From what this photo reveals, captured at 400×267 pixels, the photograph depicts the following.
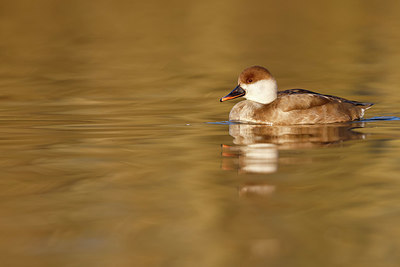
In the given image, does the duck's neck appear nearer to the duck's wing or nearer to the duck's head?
the duck's head

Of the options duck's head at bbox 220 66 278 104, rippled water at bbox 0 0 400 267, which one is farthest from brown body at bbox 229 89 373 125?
rippled water at bbox 0 0 400 267

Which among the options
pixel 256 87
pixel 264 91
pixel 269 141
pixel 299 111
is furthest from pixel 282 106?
pixel 269 141

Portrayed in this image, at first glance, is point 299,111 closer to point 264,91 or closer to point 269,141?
point 264,91

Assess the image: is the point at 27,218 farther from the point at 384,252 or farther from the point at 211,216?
the point at 384,252

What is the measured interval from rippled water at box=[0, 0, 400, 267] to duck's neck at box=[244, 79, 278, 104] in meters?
0.71

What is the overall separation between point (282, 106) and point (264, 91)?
1.73 ft

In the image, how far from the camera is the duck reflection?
7.96m

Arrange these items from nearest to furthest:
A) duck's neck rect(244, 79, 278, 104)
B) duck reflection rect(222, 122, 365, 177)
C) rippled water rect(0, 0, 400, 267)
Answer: rippled water rect(0, 0, 400, 267) → duck reflection rect(222, 122, 365, 177) → duck's neck rect(244, 79, 278, 104)

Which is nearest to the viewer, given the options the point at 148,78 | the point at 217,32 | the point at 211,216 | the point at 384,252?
the point at 384,252

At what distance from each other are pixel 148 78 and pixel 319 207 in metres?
12.8

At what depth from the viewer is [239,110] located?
11609 millimetres

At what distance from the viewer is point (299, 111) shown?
1112 centimetres

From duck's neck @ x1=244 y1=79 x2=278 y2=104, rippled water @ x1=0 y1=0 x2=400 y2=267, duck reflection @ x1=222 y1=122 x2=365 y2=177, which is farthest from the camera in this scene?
duck's neck @ x1=244 y1=79 x2=278 y2=104

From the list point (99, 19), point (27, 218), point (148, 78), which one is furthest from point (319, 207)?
point (99, 19)
